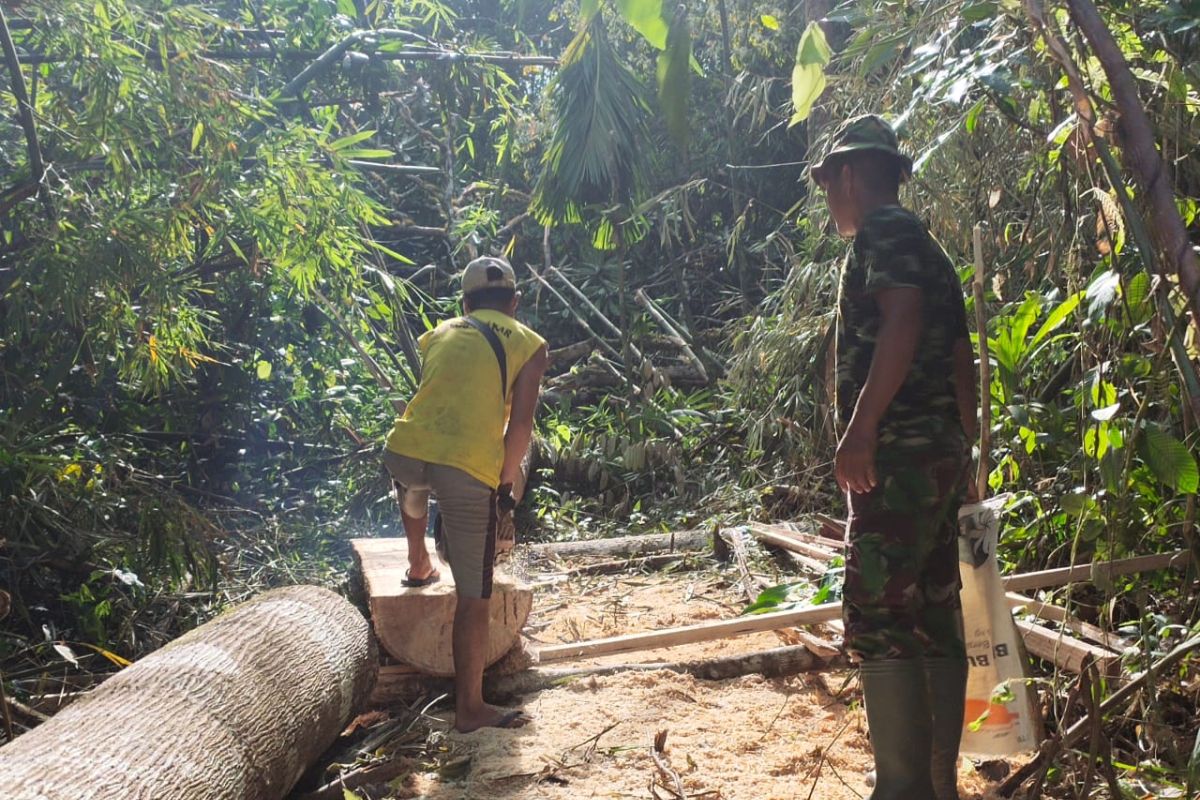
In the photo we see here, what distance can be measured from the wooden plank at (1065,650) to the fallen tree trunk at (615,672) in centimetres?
94

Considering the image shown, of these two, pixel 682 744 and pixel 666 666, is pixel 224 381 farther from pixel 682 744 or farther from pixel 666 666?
pixel 682 744

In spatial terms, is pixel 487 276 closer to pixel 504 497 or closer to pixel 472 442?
pixel 472 442

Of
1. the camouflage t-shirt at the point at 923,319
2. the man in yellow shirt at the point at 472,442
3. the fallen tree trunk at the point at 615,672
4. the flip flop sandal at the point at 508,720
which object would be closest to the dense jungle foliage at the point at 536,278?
the camouflage t-shirt at the point at 923,319

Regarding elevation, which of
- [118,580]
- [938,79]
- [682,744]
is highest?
[938,79]

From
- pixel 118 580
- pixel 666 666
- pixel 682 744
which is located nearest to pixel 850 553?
pixel 682 744

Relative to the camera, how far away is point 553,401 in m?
10.2

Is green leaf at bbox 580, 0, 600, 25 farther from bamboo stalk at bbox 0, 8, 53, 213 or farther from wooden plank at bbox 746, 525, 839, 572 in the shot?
bamboo stalk at bbox 0, 8, 53, 213

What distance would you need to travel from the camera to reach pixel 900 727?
235cm

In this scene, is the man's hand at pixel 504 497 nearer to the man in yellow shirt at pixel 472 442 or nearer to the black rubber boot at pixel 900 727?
the man in yellow shirt at pixel 472 442

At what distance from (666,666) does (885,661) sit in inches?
75.1

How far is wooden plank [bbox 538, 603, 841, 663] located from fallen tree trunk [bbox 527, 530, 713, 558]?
107 inches

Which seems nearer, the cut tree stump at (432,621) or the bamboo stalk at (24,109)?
the cut tree stump at (432,621)

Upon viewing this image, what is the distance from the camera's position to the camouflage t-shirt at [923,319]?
7.97ft

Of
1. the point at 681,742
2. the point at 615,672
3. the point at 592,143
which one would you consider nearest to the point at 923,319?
the point at 681,742
